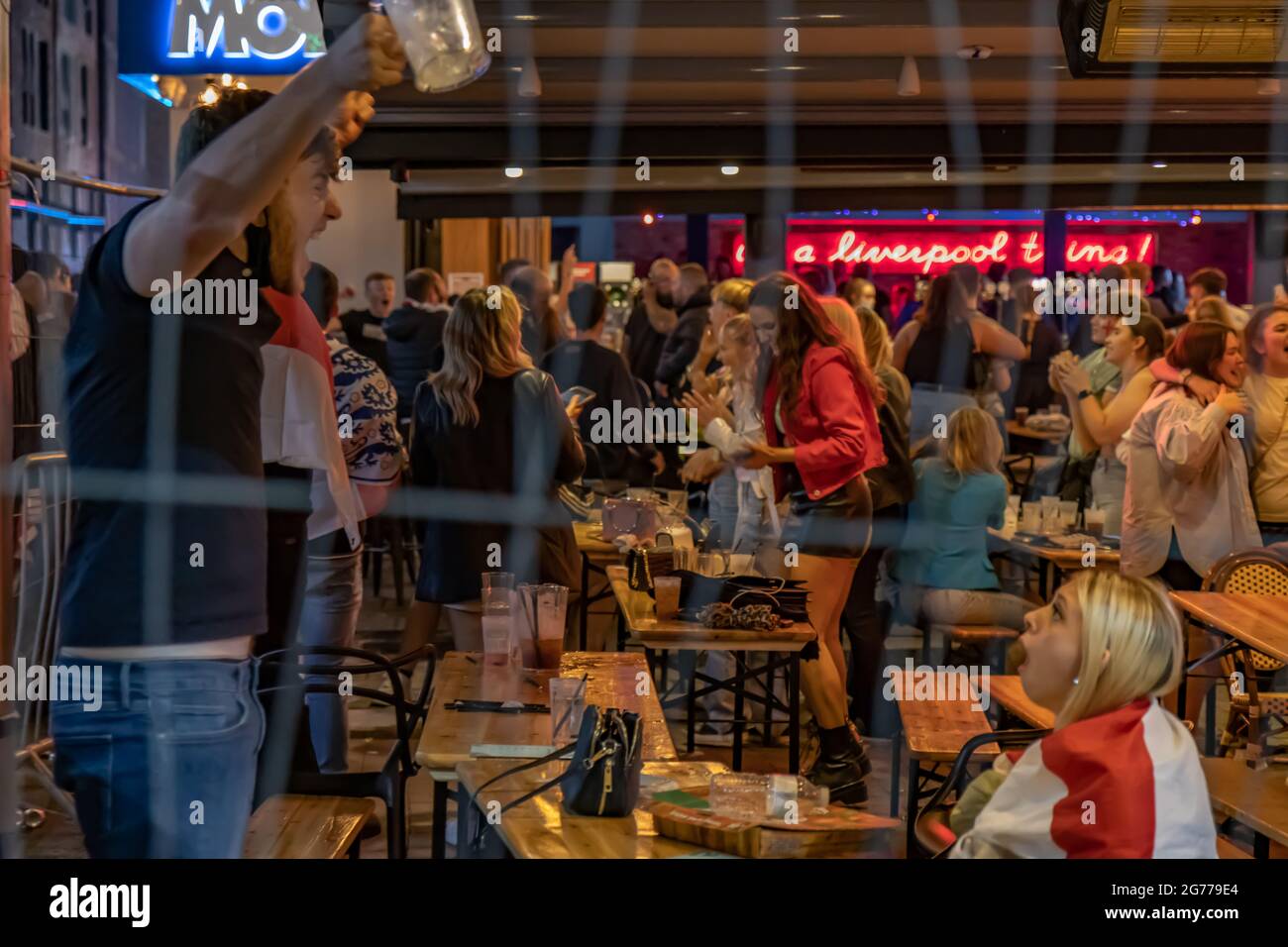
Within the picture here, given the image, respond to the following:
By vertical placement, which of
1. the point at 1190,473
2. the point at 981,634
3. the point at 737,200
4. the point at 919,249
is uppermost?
the point at 919,249

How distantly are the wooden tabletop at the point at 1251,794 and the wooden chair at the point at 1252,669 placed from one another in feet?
0.59

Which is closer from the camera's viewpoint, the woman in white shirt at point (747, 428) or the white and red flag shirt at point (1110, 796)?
the white and red flag shirt at point (1110, 796)

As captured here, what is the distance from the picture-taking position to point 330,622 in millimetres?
4340

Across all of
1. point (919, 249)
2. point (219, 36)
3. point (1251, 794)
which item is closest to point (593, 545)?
point (219, 36)

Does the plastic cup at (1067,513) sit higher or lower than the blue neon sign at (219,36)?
lower

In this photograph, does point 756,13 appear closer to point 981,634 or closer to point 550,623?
point 981,634

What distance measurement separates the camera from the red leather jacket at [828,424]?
4609 millimetres

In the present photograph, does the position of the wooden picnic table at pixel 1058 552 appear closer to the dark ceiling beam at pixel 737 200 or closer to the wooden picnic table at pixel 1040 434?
the wooden picnic table at pixel 1040 434

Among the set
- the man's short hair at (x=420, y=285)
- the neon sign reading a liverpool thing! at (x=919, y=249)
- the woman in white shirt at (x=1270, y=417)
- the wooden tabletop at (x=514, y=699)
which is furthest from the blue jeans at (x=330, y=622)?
the neon sign reading a liverpool thing! at (x=919, y=249)

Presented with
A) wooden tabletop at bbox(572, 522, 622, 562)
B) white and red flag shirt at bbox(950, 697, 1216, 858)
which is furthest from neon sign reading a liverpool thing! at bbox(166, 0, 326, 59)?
white and red flag shirt at bbox(950, 697, 1216, 858)

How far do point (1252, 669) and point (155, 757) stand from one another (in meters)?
2.81

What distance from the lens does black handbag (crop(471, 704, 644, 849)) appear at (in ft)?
7.77

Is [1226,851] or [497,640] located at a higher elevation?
[497,640]
